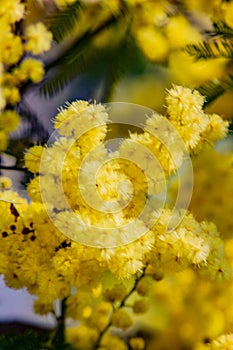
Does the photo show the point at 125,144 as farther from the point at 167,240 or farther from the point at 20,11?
the point at 20,11

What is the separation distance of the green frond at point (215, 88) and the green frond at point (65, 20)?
0.84 feet

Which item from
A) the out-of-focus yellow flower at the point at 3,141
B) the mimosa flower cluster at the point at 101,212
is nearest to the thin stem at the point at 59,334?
the mimosa flower cluster at the point at 101,212

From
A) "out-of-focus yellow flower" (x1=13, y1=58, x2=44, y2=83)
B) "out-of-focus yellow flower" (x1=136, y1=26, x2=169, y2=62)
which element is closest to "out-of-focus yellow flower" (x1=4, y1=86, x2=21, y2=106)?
"out-of-focus yellow flower" (x1=13, y1=58, x2=44, y2=83)

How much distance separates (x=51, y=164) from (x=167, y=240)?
0.15 metres

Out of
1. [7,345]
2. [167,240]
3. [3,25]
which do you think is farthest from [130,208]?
[3,25]

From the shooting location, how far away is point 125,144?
2.08 ft

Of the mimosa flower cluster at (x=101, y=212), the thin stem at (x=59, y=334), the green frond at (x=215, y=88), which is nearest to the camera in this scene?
the mimosa flower cluster at (x=101, y=212)

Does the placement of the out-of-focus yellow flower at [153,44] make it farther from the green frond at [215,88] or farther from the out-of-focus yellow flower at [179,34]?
the green frond at [215,88]

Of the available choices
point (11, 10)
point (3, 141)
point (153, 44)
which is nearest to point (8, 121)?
point (3, 141)

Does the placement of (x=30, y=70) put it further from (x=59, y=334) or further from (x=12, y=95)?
(x=59, y=334)

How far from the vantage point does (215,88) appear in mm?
884

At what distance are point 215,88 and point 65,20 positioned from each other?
0.28 metres

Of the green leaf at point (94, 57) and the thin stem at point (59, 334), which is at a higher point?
the green leaf at point (94, 57)

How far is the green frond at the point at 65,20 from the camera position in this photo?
38.7 inches
